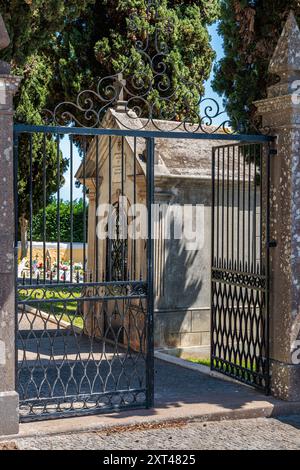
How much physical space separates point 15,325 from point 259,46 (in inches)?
254

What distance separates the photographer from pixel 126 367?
10594 mm

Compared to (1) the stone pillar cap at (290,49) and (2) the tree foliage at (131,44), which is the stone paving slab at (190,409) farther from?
(2) the tree foliage at (131,44)

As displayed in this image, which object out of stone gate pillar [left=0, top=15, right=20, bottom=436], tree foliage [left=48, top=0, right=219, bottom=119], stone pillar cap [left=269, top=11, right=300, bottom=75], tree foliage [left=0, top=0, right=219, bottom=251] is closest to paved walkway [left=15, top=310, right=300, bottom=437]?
stone gate pillar [left=0, top=15, right=20, bottom=436]

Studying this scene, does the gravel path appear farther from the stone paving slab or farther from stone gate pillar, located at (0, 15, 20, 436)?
stone gate pillar, located at (0, 15, 20, 436)

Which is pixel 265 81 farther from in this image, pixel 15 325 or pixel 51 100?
pixel 51 100

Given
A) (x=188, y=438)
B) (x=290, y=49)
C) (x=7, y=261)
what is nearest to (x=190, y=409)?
(x=188, y=438)

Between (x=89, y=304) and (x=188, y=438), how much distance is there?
6.80 metres

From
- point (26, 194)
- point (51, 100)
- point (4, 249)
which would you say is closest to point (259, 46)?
point (4, 249)

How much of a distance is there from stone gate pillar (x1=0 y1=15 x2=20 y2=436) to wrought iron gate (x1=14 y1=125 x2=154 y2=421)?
15 centimetres

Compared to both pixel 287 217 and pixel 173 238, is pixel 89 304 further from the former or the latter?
pixel 287 217

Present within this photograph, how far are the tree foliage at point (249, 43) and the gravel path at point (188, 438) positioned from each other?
196 inches

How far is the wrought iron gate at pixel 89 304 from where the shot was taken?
7.14m

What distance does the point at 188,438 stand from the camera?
6.75 meters

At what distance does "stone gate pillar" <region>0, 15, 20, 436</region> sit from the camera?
6535mm
